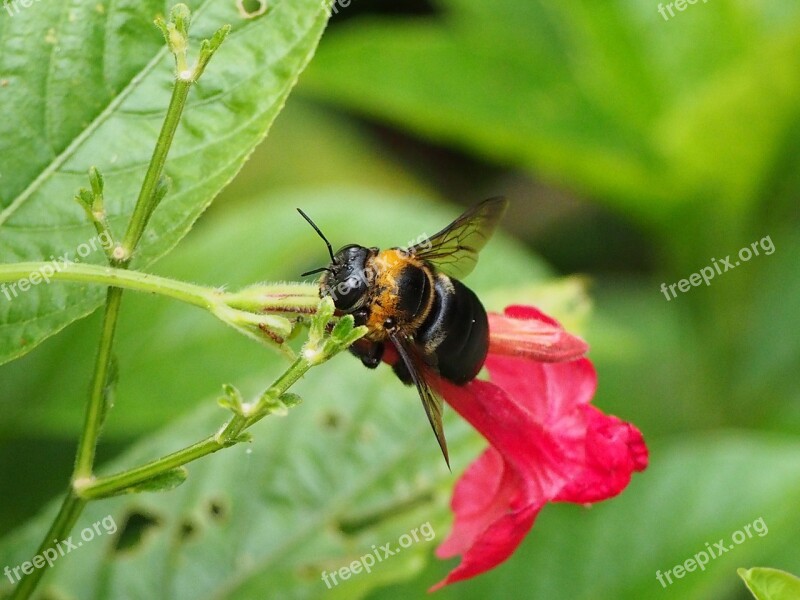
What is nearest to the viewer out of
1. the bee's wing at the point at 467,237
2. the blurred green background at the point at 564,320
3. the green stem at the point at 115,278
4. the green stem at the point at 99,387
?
the green stem at the point at 115,278

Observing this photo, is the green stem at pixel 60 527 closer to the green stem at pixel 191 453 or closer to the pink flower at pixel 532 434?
the green stem at pixel 191 453

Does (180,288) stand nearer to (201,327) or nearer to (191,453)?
(191,453)

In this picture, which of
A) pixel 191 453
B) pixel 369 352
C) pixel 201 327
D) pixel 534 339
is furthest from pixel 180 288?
pixel 201 327

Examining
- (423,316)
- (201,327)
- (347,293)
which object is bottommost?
(201,327)

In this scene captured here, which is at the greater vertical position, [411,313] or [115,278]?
[115,278]

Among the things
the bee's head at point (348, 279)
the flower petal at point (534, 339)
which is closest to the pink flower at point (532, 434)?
the flower petal at point (534, 339)

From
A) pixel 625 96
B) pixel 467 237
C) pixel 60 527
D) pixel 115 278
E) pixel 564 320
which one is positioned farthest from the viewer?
pixel 625 96

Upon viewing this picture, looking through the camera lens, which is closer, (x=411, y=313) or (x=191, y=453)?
(x=191, y=453)
